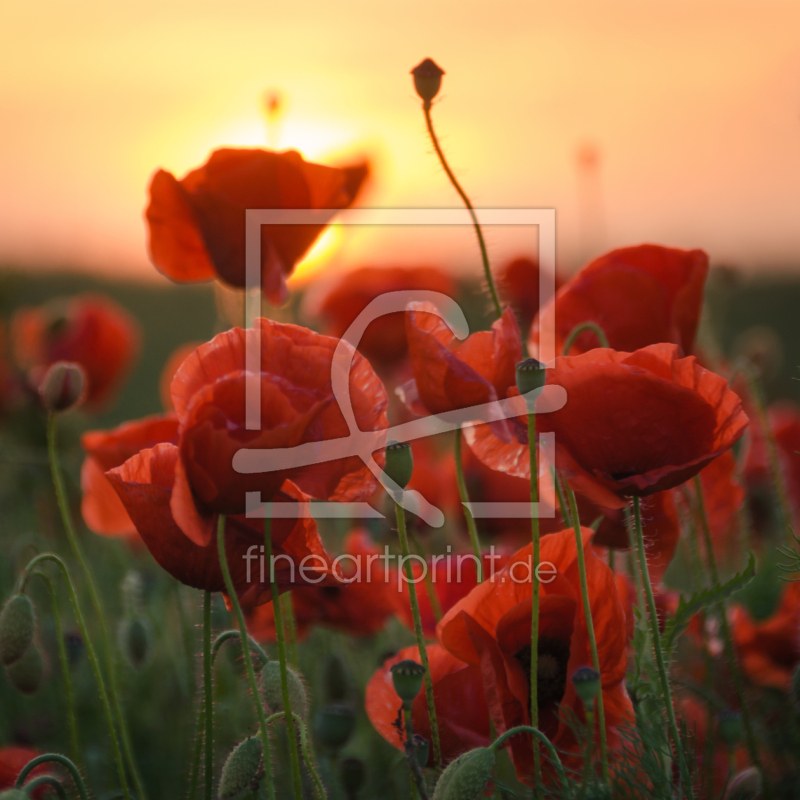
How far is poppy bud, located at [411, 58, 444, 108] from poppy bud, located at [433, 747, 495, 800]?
560 mm

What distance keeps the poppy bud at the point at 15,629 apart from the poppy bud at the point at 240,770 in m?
0.27

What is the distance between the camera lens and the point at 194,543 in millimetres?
723

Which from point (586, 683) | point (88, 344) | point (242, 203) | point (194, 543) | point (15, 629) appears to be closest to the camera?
point (586, 683)

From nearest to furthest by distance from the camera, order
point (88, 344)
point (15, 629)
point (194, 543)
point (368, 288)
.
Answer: point (194, 543)
point (15, 629)
point (368, 288)
point (88, 344)

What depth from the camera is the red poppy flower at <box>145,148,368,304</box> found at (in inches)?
42.0

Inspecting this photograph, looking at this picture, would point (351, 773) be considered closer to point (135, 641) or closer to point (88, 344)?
point (135, 641)

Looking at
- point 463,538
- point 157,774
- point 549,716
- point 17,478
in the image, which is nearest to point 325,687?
point 157,774

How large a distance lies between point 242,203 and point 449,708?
63 centimetres

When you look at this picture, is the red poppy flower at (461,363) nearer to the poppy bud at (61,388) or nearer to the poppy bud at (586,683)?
the poppy bud at (586,683)

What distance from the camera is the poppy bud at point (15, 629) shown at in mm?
840

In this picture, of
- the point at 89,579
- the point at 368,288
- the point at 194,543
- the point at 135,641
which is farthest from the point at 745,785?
the point at 368,288

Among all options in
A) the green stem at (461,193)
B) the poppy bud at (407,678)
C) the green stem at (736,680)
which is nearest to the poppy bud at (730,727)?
the green stem at (736,680)

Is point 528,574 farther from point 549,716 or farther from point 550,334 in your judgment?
point 550,334

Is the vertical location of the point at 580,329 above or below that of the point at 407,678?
above
